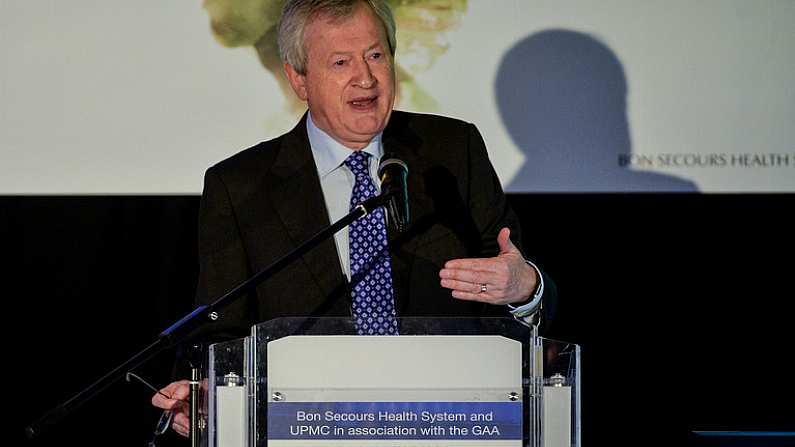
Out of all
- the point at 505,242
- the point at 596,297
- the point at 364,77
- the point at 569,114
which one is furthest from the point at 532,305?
the point at 596,297

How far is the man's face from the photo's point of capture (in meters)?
2.70

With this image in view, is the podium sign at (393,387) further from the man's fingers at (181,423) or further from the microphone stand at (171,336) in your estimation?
the man's fingers at (181,423)

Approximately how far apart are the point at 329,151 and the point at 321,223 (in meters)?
0.20

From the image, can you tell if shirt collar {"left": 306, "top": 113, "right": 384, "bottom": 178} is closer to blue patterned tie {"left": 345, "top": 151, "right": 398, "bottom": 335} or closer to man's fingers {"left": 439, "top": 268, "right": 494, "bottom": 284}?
blue patterned tie {"left": 345, "top": 151, "right": 398, "bottom": 335}

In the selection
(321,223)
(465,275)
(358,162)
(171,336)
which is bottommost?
(171,336)

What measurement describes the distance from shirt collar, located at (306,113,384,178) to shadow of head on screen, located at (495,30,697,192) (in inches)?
43.6

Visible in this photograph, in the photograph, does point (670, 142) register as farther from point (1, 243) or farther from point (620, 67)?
point (1, 243)

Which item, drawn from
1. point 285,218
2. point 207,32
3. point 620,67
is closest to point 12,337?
point 207,32

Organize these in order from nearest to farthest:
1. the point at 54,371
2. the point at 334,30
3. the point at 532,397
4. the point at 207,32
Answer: the point at 532,397 < the point at 334,30 < the point at 207,32 < the point at 54,371

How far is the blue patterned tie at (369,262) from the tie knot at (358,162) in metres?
0.01

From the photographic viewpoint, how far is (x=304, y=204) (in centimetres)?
272

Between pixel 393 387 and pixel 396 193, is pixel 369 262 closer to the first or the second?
pixel 396 193

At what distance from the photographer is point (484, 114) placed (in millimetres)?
3799

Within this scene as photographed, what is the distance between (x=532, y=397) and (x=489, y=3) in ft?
6.87
